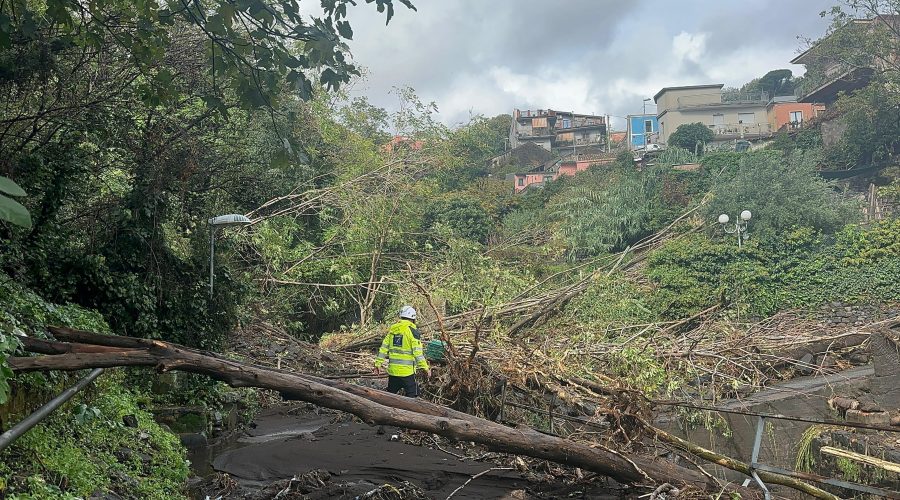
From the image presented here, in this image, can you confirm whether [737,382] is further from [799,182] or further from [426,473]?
[799,182]

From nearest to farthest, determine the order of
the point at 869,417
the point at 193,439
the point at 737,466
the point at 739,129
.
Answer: the point at 737,466, the point at 193,439, the point at 869,417, the point at 739,129

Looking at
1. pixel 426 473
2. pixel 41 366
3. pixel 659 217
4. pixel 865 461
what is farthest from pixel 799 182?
pixel 41 366

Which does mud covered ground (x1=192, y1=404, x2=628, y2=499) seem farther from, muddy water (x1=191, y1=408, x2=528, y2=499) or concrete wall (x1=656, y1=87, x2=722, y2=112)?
concrete wall (x1=656, y1=87, x2=722, y2=112)

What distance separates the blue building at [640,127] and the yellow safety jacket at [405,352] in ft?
157

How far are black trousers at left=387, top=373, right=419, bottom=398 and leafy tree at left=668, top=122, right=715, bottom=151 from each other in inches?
1496

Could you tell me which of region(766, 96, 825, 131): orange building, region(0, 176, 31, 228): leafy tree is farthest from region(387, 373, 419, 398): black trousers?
region(766, 96, 825, 131): orange building

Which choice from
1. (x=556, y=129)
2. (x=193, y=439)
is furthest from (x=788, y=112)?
(x=193, y=439)

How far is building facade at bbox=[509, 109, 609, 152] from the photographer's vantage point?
63281 millimetres

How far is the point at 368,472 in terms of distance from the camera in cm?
806

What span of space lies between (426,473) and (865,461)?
4.67m

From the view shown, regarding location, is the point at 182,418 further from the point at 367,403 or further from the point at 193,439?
the point at 367,403

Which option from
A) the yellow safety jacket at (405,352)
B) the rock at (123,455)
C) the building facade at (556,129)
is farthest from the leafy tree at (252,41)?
the building facade at (556,129)

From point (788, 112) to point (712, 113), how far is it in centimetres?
516

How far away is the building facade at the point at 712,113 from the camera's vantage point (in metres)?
48.3
